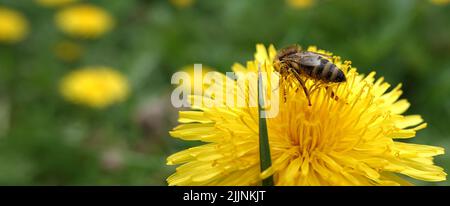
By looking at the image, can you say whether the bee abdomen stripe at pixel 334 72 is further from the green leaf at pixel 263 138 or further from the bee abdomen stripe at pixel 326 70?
the green leaf at pixel 263 138

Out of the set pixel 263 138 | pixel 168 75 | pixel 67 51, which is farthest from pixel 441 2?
pixel 67 51

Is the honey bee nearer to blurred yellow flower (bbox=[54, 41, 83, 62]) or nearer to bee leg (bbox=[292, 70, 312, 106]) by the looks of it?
bee leg (bbox=[292, 70, 312, 106])

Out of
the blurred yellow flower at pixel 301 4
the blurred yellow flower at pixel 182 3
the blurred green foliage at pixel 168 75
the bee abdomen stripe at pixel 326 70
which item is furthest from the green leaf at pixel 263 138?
the blurred yellow flower at pixel 182 3

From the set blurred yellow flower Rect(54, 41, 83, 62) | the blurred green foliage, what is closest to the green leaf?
the blurred green foliage

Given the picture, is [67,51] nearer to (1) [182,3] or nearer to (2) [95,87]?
(2) [95,87]

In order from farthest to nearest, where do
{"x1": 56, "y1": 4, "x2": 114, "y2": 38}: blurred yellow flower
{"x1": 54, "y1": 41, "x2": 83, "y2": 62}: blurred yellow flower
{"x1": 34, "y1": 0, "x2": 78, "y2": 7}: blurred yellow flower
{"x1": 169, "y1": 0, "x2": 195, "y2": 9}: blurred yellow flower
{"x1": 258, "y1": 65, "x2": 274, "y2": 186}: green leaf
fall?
{"x1": 34, "y1": 0, "x2": 78, "y2": 7}: blurred yellow flower → {"x1": 56, "y1": 4, "x2": 114, "y2": 38}: blurred yellow flower → {"x1": 54, "y1": 41, "x2": 83, "y2": 62}: blurred yellow flower → {"x1": 169, "y1": 0, "x2": 195, "y2": 9}: blurred yellow flower → {"x1": 258, "y1": 65, "x2": 274, "y2": 186}: green leaf
